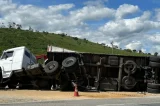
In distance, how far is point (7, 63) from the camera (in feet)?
75.3

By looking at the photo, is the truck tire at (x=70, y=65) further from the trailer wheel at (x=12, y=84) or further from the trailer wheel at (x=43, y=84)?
the trailer wheel at (x=12, y=84)

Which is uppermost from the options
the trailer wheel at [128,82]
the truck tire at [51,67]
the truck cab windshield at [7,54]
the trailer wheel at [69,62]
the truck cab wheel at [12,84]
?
the truck cab windshield at [7,54]

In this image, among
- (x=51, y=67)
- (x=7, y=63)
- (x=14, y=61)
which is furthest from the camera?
(x=7, y=63)

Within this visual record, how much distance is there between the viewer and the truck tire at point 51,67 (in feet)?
72.3

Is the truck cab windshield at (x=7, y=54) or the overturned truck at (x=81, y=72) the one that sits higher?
the truck cab windshield at (x=7, y=54)

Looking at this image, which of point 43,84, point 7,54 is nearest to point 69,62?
point 43,84

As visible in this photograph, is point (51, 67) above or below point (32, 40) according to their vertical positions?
below

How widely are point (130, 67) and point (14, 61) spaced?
291 inches

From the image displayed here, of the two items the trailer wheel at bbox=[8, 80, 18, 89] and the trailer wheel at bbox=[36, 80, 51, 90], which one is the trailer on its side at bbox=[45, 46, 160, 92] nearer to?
the trailer wheel at bbox=[36, 80, 51, 90]

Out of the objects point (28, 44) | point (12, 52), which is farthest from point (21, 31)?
point (12, 52)

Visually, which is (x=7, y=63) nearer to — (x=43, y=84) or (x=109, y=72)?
(x=43, y=84)

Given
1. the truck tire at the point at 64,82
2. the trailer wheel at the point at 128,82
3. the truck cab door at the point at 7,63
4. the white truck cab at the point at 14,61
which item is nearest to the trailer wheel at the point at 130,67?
the trailer wheel at the point at 128,82

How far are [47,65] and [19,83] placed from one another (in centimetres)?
236

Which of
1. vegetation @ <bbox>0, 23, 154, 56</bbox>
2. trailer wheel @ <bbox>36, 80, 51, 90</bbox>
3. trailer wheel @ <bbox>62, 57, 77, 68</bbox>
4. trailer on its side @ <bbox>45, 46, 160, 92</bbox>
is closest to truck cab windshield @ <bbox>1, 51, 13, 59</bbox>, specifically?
trailer on its side @ <bbox>45, 46, 160, 92</bbox>
